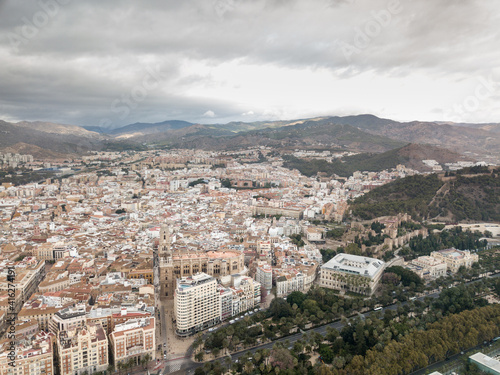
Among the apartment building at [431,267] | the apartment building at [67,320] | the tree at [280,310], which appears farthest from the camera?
the apartment building at [431,267]

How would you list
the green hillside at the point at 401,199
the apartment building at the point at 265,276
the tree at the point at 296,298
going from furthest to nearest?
1. the green hillside at the point at 401,199
2. the apartment building at the point at 265,276
3. the tree at the point at 296,298

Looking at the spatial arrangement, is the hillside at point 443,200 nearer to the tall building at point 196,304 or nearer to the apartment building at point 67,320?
the tall building at point 196,304

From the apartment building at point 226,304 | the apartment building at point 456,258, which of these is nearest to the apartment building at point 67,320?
the apartment building at point 226,304

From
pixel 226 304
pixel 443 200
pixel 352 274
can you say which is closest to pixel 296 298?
pixel 226 304

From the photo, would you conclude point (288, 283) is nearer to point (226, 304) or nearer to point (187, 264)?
point (226, 304)

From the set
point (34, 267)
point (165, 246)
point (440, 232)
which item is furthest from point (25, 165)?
point (440, 232)

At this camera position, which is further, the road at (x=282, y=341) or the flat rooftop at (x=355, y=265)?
the flat rooftop at (x=355, y=265)

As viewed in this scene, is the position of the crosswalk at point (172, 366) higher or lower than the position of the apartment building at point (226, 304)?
lower
